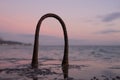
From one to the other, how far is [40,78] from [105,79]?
139 inches

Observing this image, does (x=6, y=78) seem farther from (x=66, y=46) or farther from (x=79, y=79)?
(x=66, y=46)

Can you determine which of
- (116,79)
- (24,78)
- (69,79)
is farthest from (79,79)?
(24,78)

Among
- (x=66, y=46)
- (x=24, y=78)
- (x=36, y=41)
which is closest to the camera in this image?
(x=24, y=78)

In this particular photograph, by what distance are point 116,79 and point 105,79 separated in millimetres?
590

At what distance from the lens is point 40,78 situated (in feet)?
40.5

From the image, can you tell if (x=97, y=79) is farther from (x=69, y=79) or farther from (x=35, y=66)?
(x=35, y=66)

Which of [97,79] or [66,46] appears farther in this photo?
[66,46]

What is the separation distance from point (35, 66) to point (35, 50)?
1256 millimetres

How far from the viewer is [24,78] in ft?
39.8

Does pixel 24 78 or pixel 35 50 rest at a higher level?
pixel 35 50

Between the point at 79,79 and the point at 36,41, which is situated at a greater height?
the point at 36,41

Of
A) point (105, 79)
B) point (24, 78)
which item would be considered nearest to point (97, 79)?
point (105, 79)

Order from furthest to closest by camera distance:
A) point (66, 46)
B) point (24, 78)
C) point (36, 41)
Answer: point (66, 46)
point (36, 41)
point (24, 78)

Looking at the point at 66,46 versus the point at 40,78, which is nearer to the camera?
the point at 40,78
